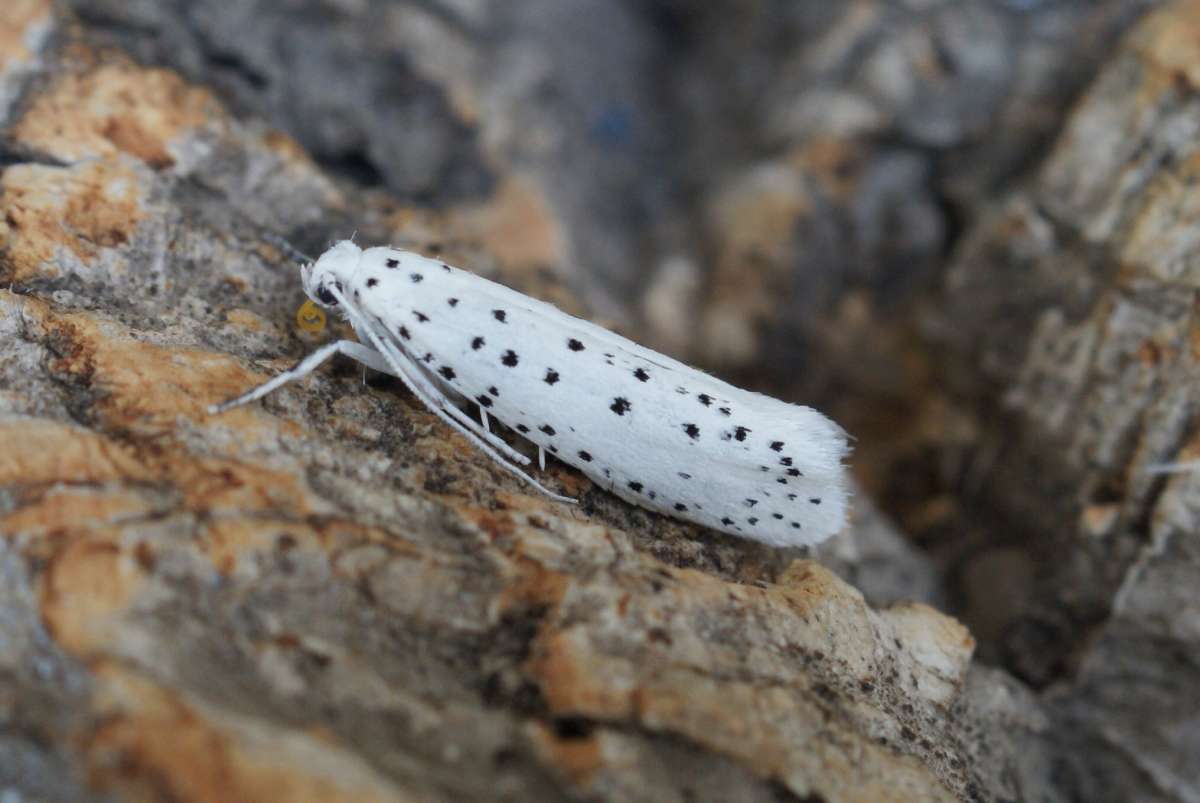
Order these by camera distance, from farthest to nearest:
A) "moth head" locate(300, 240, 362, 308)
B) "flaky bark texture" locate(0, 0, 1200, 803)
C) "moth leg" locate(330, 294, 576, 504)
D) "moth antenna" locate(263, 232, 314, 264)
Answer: "moth antenna" locate(263, 232, 314, 264) < "moth head" locate(300, 240, 362, 308) < "moth leg" locate(330, 294, 576, 504) < "flaky bark texture" locate(0, 0, 1200, 803)

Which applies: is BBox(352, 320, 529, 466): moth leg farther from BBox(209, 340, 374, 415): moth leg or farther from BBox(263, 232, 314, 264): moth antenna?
BBox(263, 232, 314, 264): moth antenna

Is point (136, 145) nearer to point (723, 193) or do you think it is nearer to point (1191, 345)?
point (723, 193)

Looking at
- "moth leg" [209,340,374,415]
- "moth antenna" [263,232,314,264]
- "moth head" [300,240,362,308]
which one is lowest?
"moth leg" [209,340,374,415]

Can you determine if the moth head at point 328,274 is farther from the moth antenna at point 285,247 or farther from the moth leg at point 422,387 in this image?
the moth antenna at point 285,247

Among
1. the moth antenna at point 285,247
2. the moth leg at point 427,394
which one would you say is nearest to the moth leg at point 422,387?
the moth leg at point 427,394

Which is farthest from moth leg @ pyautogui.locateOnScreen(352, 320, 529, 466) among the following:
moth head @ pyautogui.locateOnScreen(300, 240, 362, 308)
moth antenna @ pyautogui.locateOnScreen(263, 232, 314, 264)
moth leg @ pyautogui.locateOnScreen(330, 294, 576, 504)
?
moth antenna @ pyautogui.locateOnScreen(263, 232, 314, 264)

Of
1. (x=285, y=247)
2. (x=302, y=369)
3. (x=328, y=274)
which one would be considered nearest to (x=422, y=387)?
(x=302, y=369)

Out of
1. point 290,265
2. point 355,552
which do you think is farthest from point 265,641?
point 290,265
